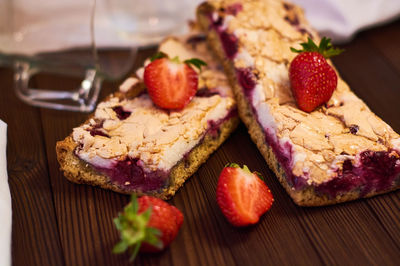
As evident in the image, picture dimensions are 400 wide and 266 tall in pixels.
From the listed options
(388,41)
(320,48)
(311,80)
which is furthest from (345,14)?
(311,80)

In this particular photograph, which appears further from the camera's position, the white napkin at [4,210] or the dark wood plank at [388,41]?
the dark wood plank at [388,41]

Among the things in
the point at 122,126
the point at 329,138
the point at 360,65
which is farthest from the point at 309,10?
the point at 122,126

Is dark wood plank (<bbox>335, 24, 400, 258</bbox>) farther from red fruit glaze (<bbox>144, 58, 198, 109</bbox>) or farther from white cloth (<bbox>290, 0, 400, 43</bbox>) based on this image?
red fruit glaze (<bbox>144, 58, 198, 109</bbox>)

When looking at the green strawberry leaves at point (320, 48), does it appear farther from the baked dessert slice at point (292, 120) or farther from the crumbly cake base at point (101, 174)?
the crumbly cake base at point (101, 174)

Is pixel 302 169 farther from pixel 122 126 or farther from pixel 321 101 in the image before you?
pixel 122 126

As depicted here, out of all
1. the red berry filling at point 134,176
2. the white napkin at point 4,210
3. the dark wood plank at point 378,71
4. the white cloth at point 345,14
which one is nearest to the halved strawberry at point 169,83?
the red berry filling at point 134,176

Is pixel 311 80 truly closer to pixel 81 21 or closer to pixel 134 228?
pixel 134 228
